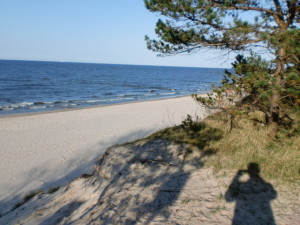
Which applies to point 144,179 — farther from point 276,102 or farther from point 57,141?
point 57,141

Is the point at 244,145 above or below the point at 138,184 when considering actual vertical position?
above

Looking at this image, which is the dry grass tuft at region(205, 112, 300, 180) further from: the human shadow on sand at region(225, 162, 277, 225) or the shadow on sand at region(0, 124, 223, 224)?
the shadow on sand at region(0, 124, 223, 224)

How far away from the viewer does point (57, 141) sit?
1184 centimetres

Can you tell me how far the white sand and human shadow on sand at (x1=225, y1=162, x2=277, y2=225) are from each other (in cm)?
513

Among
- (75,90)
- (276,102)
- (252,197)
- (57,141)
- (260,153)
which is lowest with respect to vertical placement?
(57,141)

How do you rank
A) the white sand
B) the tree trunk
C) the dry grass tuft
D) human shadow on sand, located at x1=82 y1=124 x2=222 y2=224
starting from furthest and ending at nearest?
the white sand < the tree trunk < the dry grass tuft < human shadow on sand, located at x1=82 y1=124 x2=222 y2=224

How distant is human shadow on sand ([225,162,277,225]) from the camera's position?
358 cm

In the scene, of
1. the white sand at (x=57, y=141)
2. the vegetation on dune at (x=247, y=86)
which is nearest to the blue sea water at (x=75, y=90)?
the vegetation on dune at (x=247, y=86)

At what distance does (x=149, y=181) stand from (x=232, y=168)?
1.44m

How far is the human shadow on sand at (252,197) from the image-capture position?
3.58 m

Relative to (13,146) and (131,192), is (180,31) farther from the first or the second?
(13,146)

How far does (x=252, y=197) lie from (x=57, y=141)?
9496 millimetres

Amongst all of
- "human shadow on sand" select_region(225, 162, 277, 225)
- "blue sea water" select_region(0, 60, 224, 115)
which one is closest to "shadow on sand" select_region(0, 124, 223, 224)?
"human shadow on sand" select_region(225, 162, 277, 225)

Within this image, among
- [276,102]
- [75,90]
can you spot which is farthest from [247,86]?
[75,90]
